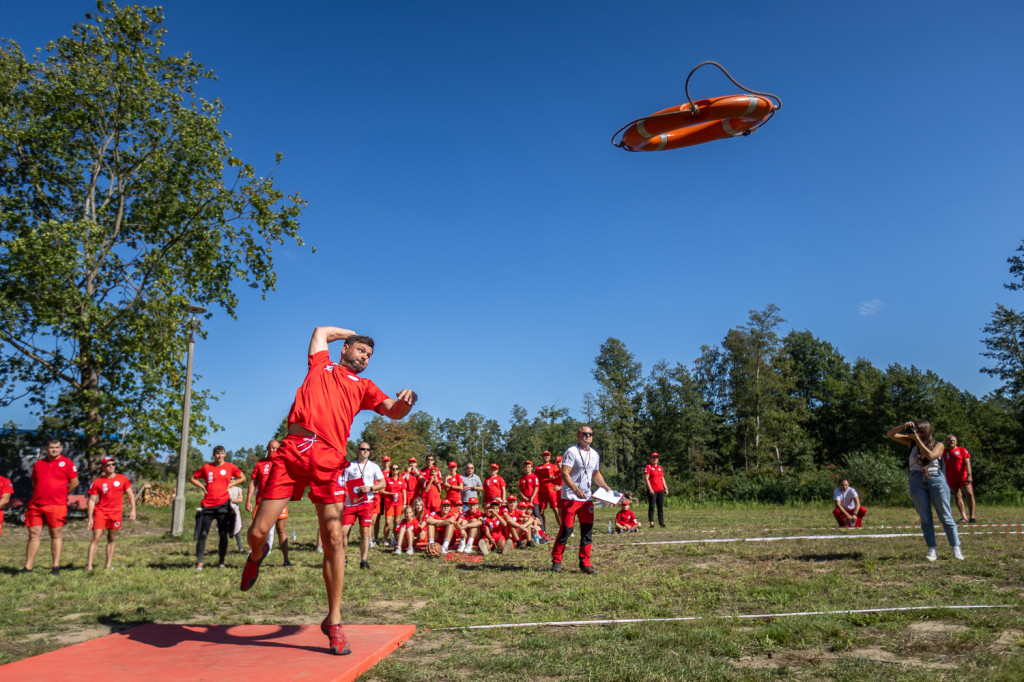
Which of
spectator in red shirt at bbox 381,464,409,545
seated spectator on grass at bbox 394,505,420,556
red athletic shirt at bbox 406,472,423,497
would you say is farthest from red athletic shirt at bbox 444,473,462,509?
seated spectator on grass at bbox 394,505,420,556

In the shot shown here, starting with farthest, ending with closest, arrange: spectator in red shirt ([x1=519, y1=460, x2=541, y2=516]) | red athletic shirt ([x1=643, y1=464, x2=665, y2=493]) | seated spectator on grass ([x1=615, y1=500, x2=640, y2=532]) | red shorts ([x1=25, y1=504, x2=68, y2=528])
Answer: red athletic shirt ([x1=643, y1=464, x2=665, y2=493]) → seated spectator on grass ([x1=615, y1=500, x2=640, y2=532]) → spectator in red shirt ([x1=519, y1=460, x2=541, y2=516]) → red shorts ([x1=25, y1=504, x2=68, y2=528])

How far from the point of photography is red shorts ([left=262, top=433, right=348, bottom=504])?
4.20m

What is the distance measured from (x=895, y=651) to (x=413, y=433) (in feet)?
252

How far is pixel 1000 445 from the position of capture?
4747 centimetres

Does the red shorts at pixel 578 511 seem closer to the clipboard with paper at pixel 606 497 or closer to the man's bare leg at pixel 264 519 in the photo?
the clipboard with paper at pixel 606 497

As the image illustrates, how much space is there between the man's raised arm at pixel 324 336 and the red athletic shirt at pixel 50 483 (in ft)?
24.8

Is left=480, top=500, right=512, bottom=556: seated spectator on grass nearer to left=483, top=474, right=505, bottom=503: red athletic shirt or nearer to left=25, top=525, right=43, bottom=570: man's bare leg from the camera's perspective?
left=483, top=474, right=505, bottom=503: red athletic shirt

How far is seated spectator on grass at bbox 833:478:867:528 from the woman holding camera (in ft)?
24.3

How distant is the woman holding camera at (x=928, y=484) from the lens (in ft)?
26.6

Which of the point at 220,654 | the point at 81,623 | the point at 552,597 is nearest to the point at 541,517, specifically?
the point at 552,597

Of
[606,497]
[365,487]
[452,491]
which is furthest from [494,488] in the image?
[606,497]

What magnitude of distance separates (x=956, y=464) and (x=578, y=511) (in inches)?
421

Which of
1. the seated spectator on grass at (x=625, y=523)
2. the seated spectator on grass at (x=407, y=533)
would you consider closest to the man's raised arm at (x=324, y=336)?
the seated spectator on grass at (x=407, y=533)

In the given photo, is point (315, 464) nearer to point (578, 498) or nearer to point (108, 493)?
point (578, 498)
